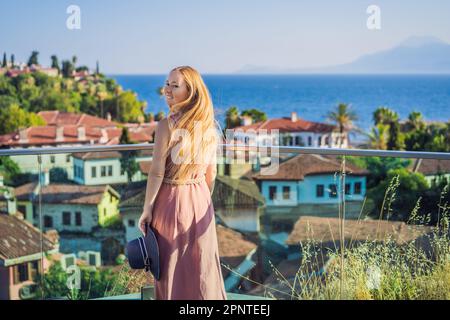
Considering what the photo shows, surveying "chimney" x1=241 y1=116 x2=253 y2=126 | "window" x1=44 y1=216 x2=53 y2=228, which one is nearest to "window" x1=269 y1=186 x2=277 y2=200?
"window" x1=44 y1=216 x2=53 y2=228

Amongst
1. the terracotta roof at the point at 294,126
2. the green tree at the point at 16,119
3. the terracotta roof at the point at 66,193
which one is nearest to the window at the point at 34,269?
the terracotta roof at the point at 66,193

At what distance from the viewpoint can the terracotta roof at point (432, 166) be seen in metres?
3.71

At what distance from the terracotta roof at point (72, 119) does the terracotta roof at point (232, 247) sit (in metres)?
54.0

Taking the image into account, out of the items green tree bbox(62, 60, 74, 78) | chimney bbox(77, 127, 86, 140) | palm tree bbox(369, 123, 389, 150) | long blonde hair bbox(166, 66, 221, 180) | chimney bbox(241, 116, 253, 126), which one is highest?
green tree bbox(62, 60, 74, 78)

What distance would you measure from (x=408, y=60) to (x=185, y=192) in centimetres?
9076

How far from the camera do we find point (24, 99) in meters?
61.2

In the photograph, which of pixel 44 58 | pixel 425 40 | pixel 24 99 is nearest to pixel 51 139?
pixel 24 99

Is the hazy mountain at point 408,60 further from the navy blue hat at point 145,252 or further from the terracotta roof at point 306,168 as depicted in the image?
the navy blue hat at point 145,252

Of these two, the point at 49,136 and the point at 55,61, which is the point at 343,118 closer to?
the point at 55,61

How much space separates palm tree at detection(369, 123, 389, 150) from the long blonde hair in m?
54.3

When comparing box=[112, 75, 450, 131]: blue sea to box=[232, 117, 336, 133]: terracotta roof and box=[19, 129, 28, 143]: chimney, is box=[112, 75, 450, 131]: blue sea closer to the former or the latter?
box=[232, 117, 336, 133]: terracotta roof

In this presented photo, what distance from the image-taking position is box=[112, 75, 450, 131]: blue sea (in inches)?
2958
